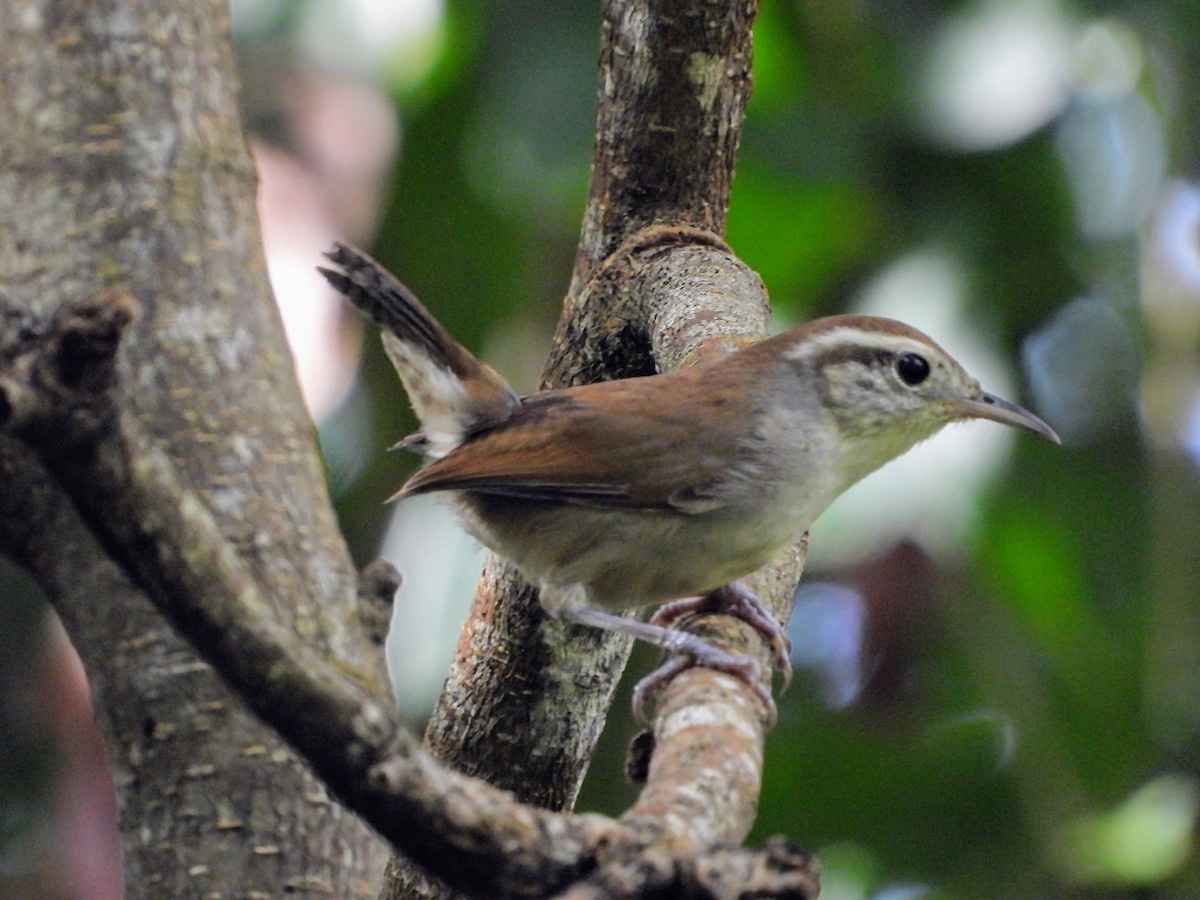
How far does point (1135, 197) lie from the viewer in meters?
5.35

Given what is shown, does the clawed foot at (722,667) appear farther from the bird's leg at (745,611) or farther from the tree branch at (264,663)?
the tree branch at (264,663)

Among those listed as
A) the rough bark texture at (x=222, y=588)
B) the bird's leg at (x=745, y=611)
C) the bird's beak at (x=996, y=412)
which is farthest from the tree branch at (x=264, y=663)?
the bird's beak at (x=996, y=412)

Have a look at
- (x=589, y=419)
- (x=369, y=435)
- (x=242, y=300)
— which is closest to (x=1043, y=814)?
(x=589, y=419)

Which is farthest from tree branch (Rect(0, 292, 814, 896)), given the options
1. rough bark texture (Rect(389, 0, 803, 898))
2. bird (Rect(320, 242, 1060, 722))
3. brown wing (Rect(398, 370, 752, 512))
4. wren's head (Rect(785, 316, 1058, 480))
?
wren's head (Rect(785, 316, 1058, 480))

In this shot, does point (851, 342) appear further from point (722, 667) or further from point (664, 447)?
point (722, 667)

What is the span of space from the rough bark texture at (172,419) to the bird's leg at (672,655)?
732 mm

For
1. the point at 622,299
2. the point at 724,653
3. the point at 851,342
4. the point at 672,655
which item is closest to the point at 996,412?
the point at 851,342

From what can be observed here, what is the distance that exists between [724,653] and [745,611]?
0.60 m

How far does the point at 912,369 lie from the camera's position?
13.1ft

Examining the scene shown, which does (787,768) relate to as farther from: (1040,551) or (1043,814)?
(1040,551)

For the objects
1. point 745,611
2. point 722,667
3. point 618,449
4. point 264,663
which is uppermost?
point 618,449

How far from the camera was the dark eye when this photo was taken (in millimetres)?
4000

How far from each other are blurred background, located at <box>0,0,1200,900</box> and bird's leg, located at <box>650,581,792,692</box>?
1.45 meters

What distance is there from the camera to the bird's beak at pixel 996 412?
4059 millimetres
